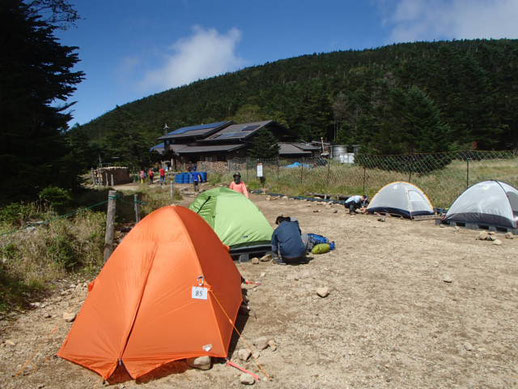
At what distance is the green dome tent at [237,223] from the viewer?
21.8 ft

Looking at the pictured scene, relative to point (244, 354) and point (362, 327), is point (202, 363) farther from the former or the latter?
point (362, 327)

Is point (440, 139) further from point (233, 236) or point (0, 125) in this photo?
point (0, 125)

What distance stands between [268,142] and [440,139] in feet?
46.1

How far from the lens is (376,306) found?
4734mm

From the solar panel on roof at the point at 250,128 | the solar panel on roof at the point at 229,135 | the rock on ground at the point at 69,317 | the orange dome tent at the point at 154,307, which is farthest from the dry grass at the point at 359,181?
the solar panel on roof at the point at 250,128

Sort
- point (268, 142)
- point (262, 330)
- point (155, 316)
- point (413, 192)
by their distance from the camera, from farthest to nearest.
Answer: point (268, 142)
point (413, 192)
point (262, 330)
point (155, 316)

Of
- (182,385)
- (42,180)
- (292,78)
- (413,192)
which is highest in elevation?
(292,78)

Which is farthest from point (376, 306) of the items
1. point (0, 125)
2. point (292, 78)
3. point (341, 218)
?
point (292, 78)

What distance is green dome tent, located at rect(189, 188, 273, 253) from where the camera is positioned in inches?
261

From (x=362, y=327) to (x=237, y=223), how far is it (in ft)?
10.6

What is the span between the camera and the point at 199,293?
3.66 m

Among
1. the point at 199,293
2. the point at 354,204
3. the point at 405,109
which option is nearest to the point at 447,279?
the point at 199,293

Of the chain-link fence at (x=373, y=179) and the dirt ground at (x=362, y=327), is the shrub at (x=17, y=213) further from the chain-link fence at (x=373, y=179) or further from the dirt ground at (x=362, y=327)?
the chain-link fence at (x=373, y=179)

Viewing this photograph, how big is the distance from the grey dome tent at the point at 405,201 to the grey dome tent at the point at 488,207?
1080 millimetres
